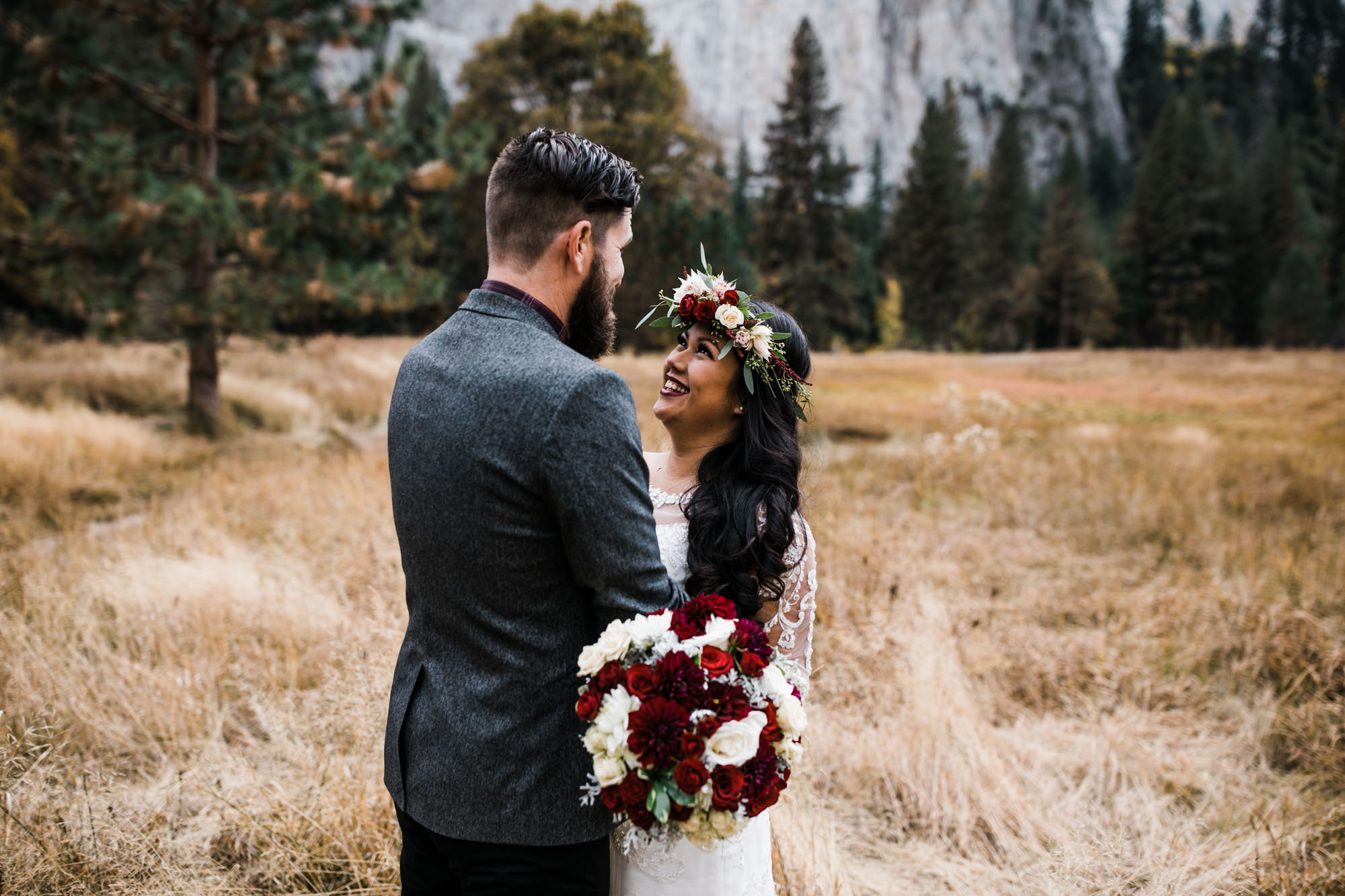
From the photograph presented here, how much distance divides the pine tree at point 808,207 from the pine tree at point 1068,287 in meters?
11.9

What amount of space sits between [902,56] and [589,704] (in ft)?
336

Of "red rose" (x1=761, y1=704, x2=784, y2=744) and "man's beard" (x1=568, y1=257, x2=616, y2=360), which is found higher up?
"man's beard" (x1=568, y1=257, x2=616, y2=360)

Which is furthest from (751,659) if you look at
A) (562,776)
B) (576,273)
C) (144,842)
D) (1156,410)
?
(1156,410)

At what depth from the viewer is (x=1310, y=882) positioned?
2811mm

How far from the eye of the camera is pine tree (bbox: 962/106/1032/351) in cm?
4341

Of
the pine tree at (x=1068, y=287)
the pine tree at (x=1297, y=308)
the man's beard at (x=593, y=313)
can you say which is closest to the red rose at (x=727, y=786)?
the man's beard at (x=593, y=313)

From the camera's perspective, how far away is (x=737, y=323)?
2.16 metres

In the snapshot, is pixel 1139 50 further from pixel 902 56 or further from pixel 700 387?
pixel 700 387

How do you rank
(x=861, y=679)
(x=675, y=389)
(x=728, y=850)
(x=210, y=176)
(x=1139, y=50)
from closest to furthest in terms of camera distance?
1. (x=728, y=850)
2. (x=675, y=389)
3. (x=861, y=679)
4. (x=210, y=176)
5. (x=1139, y=50)

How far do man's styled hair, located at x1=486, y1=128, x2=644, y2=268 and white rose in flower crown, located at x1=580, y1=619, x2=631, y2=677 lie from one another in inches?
28.6

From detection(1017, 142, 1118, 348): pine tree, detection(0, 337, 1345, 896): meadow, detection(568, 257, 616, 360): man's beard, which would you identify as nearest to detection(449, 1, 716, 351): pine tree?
detection(0, 337, 1345, 896): meadow

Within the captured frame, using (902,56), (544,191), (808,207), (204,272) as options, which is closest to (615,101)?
(808,207)

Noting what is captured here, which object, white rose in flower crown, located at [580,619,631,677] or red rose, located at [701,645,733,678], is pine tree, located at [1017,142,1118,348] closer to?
red rose, located at [701,645,733,678]

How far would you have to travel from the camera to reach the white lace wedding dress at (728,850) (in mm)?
1623
